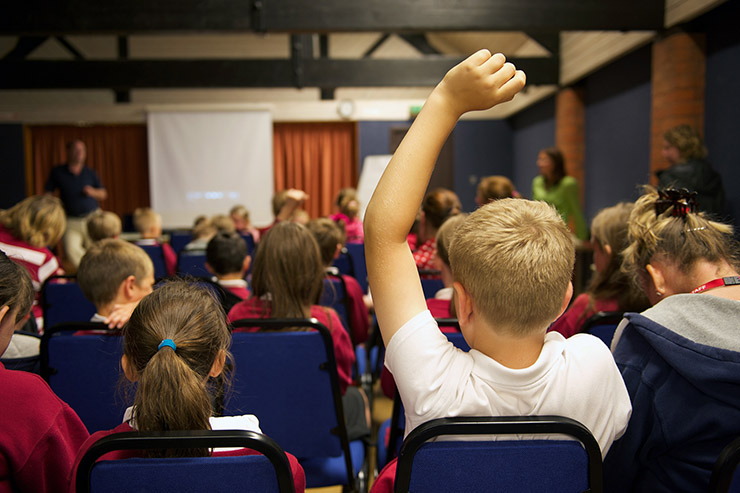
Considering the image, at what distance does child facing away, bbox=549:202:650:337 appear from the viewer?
5.71ft

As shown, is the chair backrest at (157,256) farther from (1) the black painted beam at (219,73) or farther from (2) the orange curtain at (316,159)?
(2) the orange curtain at (316,159)

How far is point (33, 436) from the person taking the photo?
37.8 inches

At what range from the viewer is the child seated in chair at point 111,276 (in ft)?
5.96

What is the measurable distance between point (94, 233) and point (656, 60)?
4440 mm

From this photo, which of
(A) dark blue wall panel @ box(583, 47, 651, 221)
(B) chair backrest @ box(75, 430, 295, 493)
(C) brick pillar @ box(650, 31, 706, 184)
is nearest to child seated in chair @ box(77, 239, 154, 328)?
(B) chair backrest @ box(75, 430, 295, 493)

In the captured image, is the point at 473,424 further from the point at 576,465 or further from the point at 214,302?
the point at 214,302

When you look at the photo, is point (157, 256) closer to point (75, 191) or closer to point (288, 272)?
point (288, 272)

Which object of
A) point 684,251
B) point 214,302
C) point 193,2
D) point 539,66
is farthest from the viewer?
point 539,66

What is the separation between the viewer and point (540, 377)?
831mm

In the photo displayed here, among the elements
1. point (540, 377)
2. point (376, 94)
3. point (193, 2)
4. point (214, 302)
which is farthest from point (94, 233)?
point (376, 94)

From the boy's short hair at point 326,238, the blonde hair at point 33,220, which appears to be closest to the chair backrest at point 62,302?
the blonde hair at point 33,220

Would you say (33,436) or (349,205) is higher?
(349,205)

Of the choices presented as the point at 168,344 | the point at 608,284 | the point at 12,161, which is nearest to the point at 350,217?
the point at 608,284

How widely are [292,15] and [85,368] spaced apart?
3.55 m
